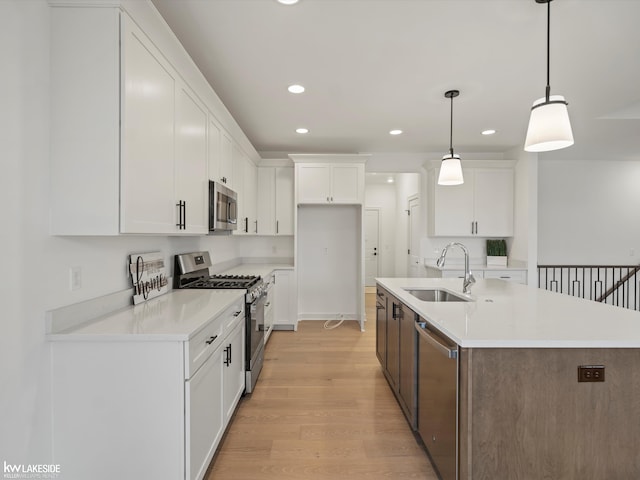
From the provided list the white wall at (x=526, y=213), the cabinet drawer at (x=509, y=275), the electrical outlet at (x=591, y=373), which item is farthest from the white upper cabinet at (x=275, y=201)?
the electrical outlet at (x=591, y=373)

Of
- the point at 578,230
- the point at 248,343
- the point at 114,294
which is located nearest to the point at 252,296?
the point at 248,343

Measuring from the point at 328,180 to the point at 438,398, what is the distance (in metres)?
3.50

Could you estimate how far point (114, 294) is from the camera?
6.63ft

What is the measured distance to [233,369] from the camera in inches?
95.5

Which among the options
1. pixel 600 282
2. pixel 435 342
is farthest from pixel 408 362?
pixel 600 282

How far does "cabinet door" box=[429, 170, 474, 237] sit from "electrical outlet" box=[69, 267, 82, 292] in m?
4.40

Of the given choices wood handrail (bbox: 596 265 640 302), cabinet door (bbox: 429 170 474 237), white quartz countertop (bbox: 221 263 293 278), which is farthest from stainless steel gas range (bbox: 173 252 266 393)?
wood handrail (bbox: 596 265 640 302)

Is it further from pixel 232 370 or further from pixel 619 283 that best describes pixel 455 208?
pixel 232 370

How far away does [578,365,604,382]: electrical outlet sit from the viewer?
4.83ft

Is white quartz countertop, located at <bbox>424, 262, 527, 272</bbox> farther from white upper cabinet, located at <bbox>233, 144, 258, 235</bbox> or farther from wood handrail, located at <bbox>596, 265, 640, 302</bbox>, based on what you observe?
white upper cabinet, located at <bbox>233, 144, 258, 235</bbox>

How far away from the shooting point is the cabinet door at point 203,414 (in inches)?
62.2

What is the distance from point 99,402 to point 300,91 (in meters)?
2.70

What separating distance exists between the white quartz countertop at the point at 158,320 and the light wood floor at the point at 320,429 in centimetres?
90

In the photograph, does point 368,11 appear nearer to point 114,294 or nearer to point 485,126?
point 114,294
